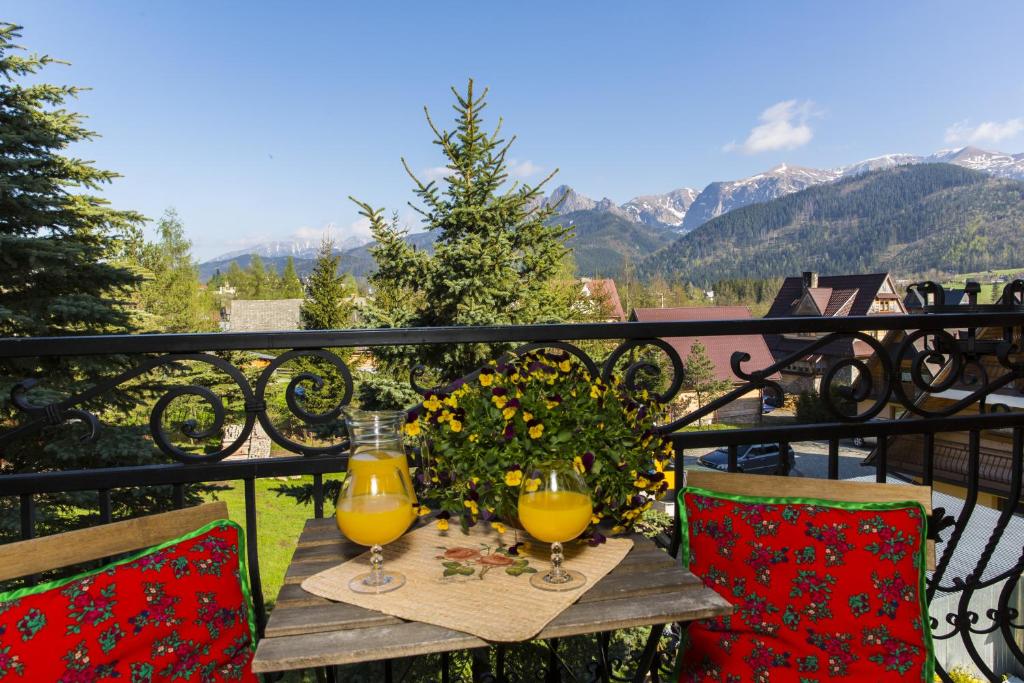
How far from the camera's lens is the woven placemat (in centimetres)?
85

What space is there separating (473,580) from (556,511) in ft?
0.56

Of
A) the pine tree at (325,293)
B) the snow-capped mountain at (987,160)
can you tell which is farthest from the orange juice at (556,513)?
the snow-capped mountain at (987,160)

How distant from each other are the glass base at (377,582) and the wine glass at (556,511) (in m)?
0.21

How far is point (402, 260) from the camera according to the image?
898 centimetres

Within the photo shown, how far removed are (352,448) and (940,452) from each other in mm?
7588

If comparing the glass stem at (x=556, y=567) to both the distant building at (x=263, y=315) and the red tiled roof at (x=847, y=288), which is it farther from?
the distant building at (x=263, y=315)

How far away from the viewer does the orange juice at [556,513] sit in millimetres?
945

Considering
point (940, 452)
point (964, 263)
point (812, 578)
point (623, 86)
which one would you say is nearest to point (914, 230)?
point (964, 263)

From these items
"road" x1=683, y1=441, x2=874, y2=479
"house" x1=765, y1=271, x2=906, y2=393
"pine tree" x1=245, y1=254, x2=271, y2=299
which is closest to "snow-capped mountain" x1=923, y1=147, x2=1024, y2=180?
"house" x1=765, y1=271, x2=906, y2=393

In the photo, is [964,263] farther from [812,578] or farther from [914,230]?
[812,578]

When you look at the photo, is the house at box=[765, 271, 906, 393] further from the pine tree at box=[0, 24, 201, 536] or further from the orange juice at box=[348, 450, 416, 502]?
the orange juice at box=[348, 450, 416, 502]

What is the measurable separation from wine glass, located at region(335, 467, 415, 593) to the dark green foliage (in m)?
46.6

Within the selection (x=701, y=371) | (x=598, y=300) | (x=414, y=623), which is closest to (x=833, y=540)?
(x=414, y=623)

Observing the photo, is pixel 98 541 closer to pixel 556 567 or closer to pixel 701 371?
pixel 556 567
